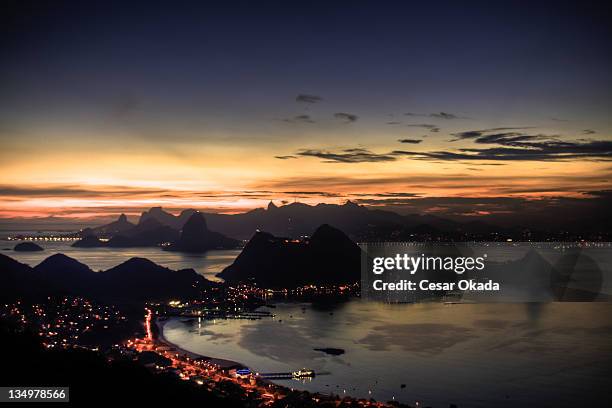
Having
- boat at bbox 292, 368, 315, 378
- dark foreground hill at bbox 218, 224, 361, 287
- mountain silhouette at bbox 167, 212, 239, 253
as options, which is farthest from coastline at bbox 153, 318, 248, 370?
mountain silhouette at bbox 167, 212, 239, 253

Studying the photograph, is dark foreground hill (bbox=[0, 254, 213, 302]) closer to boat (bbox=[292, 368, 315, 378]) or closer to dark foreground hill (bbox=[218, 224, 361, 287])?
dark foreground hill (bbox=[218, 224, 361, 287])

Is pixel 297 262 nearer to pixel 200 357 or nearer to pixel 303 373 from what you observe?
pixel 200 357

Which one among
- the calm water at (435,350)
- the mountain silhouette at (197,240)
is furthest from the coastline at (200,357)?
the mountain silhouette at (197,240)

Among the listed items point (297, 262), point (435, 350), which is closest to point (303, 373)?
point (435, 350)

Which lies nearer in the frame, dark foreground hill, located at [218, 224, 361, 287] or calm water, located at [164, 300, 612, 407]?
calm water, located at [164, 300, 612, 407]

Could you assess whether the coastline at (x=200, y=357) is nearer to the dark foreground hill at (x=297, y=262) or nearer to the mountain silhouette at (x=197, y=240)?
the dark foreground hill at (x=297, y=262)

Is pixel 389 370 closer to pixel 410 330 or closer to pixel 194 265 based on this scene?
pixel 410 330

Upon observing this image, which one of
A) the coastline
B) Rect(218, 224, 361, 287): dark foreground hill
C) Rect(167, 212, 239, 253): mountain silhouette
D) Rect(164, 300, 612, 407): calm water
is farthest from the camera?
Rect(167, 212, 239, 253): mountain silhouette

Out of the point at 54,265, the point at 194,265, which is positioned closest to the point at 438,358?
the point at 54,265
